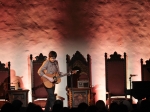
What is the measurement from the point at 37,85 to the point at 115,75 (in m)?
2.11

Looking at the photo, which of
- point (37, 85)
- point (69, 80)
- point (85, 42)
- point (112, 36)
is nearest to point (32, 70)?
point (37, 85)

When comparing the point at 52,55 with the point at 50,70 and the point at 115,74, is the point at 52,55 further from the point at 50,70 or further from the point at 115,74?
the point at 115,74

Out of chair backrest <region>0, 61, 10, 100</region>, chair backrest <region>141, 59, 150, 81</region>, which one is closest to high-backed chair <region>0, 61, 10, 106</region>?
chair backrest <region>0, 61, 10, 100</region>

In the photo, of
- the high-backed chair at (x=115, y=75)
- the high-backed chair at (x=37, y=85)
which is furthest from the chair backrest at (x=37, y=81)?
the high-backed chair at (x=115, y=75)

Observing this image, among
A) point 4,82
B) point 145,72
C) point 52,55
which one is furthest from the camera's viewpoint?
point 145,72

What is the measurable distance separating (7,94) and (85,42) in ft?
8.48

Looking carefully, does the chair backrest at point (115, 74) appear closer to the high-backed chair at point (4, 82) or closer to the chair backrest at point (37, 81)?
the chair backrest at point (37, 81)

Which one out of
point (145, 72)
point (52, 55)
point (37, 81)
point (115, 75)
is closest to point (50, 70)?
point (52, 55)

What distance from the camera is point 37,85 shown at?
33.0 feet

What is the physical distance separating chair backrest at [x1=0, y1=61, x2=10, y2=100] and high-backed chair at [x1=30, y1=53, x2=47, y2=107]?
26.0 inches

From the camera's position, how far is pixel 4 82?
32.5 ft

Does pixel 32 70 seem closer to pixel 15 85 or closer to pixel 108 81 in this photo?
pixel 15 85

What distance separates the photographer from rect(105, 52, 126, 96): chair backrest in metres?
9.99

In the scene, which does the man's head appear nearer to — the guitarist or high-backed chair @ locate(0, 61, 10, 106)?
the guitarist
